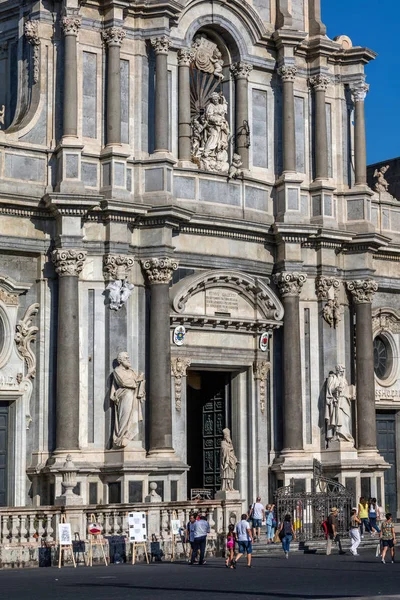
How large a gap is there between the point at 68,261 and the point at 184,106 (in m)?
5.58

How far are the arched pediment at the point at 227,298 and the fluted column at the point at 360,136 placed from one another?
168 inches

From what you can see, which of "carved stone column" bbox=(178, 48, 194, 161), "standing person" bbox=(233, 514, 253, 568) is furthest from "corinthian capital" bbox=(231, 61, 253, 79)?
"standing person" bbox=(233, 514, 253, 568)

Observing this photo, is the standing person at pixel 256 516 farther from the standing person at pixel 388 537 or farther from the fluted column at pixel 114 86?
the fluted column at pixel 114 86

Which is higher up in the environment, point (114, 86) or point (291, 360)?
point (114, 86)

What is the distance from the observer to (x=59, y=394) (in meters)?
32.9

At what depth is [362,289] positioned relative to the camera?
38.5 m

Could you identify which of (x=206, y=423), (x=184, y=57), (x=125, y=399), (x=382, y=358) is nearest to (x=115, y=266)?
(x=125, y=399)

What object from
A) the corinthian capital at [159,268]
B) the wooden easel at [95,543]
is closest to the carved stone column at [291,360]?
the corinthian capital at [159,268]

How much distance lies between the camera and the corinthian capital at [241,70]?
123 ft

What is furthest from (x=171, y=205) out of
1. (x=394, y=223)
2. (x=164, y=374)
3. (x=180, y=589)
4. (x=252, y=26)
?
(x=180, y=589)

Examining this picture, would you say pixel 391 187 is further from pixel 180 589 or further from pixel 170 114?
pixel 180 589

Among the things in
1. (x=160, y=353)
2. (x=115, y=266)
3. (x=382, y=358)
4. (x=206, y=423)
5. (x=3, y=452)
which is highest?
(x=115, y=266)

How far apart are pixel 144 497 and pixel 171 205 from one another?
7.00 metres

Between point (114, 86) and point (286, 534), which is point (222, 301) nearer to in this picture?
point (114, 86)
